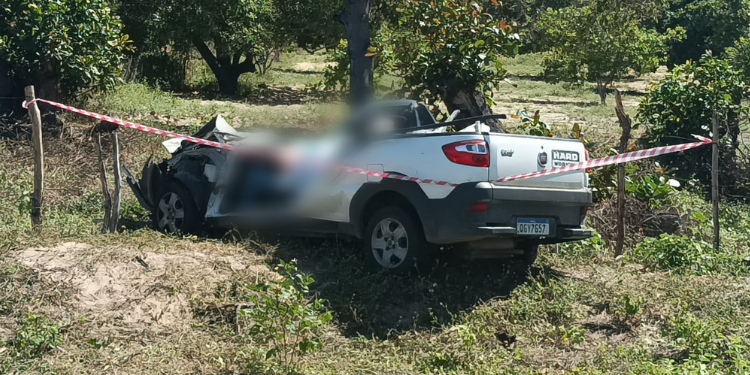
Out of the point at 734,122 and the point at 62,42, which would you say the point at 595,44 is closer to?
the point at 734,122

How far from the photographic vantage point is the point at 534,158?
7.15 metres

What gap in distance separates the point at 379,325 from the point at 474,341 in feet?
2.66

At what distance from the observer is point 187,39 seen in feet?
78.0

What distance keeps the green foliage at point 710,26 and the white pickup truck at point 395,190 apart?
31.4 metres

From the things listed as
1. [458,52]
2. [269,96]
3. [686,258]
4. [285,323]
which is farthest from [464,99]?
[269,96]

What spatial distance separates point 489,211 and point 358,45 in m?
8.86

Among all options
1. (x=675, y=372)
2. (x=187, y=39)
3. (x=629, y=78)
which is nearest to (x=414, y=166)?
(x=675, y=372)

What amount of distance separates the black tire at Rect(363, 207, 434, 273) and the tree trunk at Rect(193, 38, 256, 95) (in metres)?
18.6

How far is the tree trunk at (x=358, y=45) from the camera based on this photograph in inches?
600

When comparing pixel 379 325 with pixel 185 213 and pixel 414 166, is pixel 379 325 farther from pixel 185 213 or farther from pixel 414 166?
pixel 185 213

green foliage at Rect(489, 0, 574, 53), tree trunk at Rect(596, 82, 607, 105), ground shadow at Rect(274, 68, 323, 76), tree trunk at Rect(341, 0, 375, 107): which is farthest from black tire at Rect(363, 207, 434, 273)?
ground shadow at Rect(274, 68, 323, 76)

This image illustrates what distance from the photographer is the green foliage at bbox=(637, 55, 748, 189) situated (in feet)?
46.5

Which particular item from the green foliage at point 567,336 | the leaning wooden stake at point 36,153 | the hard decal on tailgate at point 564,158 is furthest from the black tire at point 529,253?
the leaning wooden stake at point 36,153

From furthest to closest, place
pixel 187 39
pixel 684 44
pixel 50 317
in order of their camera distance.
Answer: pixel 684 44, pixel 187 39, pixel 50 317
